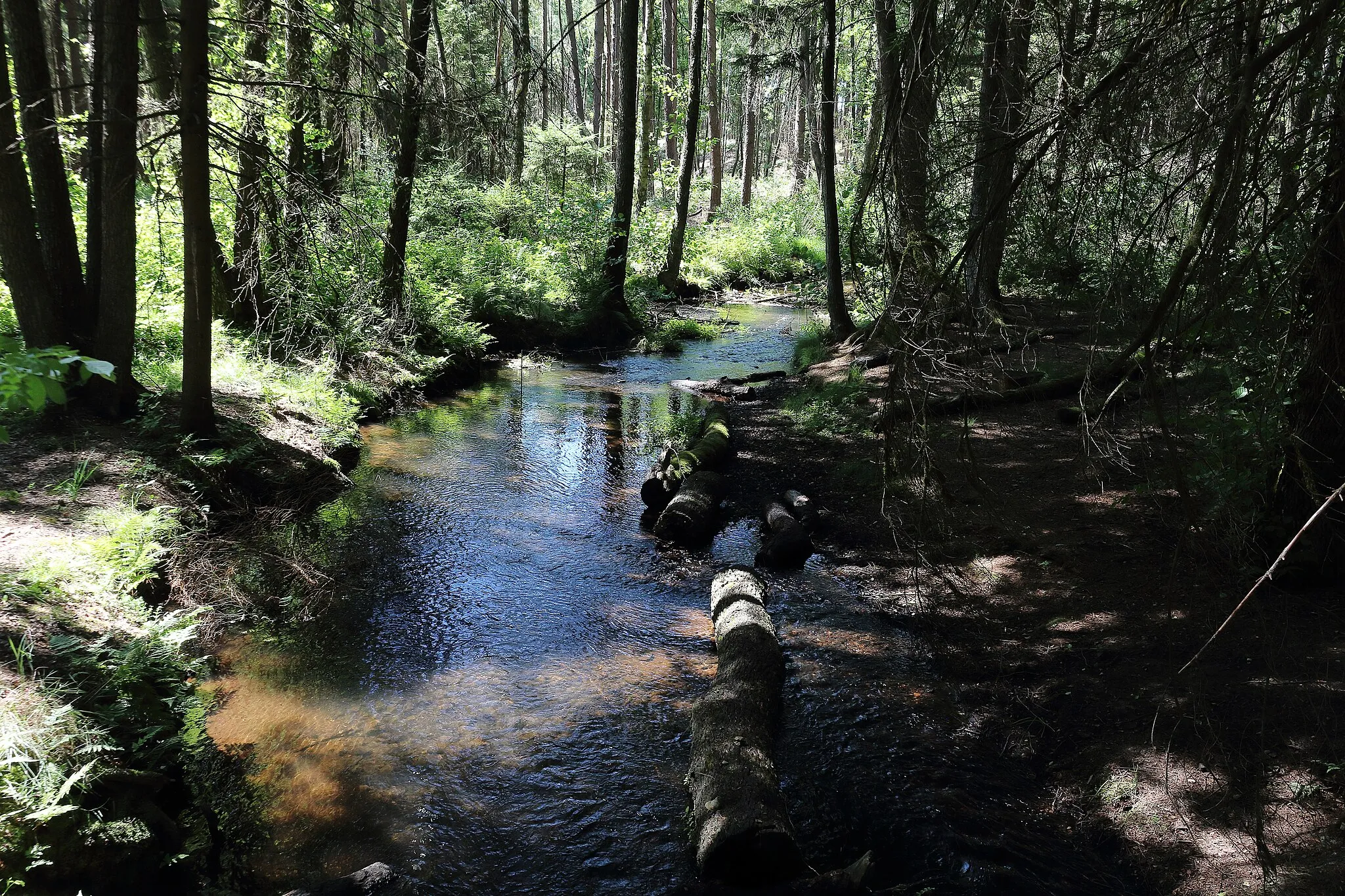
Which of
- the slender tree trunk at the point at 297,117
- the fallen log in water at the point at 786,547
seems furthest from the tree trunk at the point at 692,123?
the fallen log in water at the point at 786,547

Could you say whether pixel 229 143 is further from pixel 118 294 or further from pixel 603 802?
pixel 603 802

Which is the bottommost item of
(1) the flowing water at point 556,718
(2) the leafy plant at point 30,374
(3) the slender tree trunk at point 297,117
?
(1) the flowing water at point 556,718

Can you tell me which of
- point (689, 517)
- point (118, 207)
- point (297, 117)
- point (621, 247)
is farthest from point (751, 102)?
point (118, 207)

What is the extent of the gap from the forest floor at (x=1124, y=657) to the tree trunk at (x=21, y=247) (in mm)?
7706

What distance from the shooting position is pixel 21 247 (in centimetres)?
758

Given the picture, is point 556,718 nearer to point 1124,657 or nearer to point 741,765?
point 741,765

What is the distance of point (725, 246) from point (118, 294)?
2445cm

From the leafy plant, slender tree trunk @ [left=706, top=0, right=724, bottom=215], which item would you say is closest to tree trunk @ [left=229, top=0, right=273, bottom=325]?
the leafy plant

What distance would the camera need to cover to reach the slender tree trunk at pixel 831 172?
1401cm

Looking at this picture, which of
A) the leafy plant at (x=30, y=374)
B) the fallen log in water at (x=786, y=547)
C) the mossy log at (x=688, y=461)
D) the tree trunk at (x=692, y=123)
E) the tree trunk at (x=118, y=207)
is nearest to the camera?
the leafy plant at (x=30, y=374)

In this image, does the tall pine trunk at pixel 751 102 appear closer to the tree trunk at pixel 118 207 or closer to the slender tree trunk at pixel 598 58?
the slender tree trunk at pixel 598 58

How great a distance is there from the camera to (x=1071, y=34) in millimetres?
3277

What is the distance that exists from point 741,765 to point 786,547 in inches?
143

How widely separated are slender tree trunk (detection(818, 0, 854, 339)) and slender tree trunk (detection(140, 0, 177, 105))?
9.54 m
